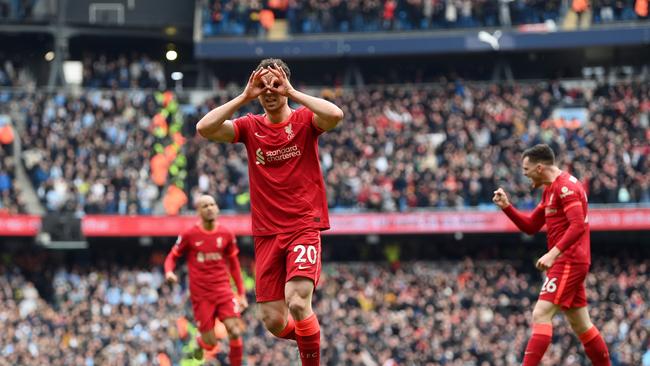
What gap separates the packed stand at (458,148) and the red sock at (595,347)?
19.2 m

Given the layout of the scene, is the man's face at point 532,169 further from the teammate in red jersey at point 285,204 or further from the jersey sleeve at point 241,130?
the jersey sleeve at point 241,130

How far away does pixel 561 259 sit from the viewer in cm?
1252

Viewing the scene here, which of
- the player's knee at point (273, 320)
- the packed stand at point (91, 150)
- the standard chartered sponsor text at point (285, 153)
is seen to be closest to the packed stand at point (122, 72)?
the packed stand at point (91, 150)

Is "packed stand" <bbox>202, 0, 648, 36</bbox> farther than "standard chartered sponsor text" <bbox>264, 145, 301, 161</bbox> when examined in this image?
Yes

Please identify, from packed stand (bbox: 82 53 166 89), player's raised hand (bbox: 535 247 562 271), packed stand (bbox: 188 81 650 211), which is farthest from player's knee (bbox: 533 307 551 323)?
packed stand (bbox: 82 53 166 89)

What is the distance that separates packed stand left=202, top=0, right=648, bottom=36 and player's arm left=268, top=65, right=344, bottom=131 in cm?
3112

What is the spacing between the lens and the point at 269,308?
10.8 meters

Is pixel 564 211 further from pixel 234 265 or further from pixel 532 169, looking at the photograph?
pixel 234 265

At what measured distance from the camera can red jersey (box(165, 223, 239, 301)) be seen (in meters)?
16.7

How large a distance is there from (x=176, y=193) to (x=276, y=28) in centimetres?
1004

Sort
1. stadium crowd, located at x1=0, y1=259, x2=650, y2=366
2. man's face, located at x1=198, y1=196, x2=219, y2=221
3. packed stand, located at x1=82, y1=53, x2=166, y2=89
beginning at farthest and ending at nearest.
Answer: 1. packed stand, located at x1=82, y1=53, x2=166, y2=89
2. stadium crowd, located at x1=0, y1=259, x2=650, y2=366
3. man's face, located at x1=198, y1=196, x2=219, y2=221

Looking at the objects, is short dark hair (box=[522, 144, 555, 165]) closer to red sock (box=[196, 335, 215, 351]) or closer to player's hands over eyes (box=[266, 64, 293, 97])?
player's hands over eyes (box=[266, 64, 293, 97])

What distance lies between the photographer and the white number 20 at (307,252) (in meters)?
10.5

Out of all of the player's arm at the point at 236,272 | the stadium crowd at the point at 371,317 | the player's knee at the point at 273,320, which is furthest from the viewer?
the stadium crowd at the point at 371,317
